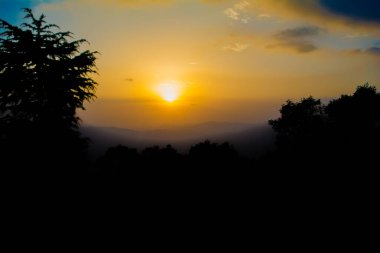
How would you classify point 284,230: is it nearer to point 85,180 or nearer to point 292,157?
point 292,157

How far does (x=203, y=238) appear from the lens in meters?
18.8

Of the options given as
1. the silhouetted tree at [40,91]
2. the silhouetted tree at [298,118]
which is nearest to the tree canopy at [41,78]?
the silhouetted tree at [40,91]

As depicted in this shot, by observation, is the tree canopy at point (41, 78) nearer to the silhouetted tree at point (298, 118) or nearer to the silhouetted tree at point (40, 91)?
the silhouetted tree at point (40, 91)

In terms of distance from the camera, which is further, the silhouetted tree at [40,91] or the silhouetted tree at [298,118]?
the silhouetted tree at [298,118]

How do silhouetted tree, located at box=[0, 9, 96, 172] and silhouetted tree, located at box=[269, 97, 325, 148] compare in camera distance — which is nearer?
silhouetted tree, located at box=[0, 9, 96, 172]

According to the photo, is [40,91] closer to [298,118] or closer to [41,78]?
[41,78]

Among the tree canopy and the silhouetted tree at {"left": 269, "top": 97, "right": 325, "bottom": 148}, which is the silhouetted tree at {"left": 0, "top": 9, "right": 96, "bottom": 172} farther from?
the silhouetted tree at {"left": 269, "top": 97, "right": 325, "bottom": 148}

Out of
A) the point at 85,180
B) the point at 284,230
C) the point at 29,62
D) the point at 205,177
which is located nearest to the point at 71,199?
the point at 85,180

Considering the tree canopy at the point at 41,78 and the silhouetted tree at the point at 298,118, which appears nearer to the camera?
the tree canopy at the point at 41,78

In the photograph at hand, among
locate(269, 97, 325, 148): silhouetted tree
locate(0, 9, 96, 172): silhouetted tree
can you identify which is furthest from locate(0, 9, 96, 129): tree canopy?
locate(269, 97, 325, 148): silhouetted tree

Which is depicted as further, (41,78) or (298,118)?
(298,118)

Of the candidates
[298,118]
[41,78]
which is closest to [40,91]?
[41,78]

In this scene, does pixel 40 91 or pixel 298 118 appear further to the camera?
pixel 298 118

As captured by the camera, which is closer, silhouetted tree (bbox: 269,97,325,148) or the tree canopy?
the tree canopy
